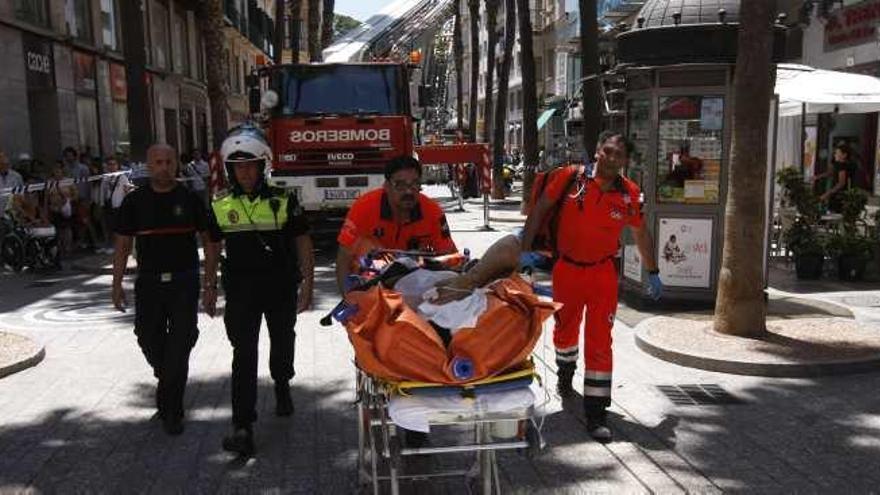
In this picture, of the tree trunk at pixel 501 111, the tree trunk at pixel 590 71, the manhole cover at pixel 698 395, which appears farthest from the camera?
the tree trunk at pixel 501 111

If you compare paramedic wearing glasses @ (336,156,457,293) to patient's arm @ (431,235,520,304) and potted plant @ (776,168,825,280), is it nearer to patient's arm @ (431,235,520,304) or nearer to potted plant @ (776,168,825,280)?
patient's arm @ (431,235,520,304)

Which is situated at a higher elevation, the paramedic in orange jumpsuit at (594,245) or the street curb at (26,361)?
the paramedic in orange jumpsuit at (594,245)

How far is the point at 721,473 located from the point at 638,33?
531 centimetres

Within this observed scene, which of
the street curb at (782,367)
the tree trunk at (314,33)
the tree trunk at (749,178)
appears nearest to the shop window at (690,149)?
the tree trunk at (749,178)

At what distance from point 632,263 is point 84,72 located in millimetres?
16243

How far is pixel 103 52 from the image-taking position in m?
21.6

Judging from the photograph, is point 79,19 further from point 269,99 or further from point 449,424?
point 449,424

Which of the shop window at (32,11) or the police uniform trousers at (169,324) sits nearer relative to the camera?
the police uniform trousers at (169,324)

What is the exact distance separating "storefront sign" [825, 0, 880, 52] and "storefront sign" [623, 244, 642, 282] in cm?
1001

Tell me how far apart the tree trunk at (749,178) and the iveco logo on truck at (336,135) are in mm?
7090

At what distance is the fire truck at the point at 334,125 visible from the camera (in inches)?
512

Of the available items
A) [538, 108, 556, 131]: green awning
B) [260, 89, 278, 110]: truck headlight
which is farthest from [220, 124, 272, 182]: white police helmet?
[538, 108, 556, 131]: green awning

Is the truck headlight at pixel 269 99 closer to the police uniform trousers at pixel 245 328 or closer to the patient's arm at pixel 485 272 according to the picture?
the police uniform trousers at pixel 245 328

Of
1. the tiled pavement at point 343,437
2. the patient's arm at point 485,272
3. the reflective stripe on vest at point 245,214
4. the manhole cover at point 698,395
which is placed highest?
the reflective stripe on vest at point 245,214
